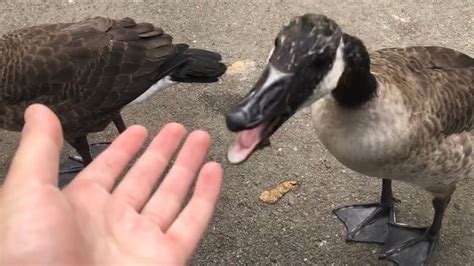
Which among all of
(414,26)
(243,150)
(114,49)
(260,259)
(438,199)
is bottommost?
(260,259)

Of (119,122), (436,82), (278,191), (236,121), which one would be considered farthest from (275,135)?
(236,121)

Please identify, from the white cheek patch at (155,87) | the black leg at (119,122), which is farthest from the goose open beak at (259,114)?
the black leg at (119,122)

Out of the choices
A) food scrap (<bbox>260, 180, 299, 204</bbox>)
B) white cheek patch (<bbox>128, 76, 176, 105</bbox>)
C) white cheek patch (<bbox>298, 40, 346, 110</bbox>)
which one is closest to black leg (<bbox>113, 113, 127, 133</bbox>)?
white cheek patch (<bbox>128, 76, 176, 105</bbox>)

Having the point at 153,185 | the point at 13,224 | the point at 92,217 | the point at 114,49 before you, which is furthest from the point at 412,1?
the point at 13,224

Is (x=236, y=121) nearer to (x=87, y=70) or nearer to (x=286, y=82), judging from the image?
(x=286, y=82)

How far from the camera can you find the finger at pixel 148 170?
2.17 meters

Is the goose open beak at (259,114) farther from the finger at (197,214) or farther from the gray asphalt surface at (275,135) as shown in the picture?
the gray asphalt surface at (275,135)

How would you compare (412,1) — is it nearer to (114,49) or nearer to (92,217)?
(114,49)

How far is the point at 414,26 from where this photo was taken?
3.88m

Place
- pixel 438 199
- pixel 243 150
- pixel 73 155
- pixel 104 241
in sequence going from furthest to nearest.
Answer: pixel 73 155
pixel 438 199
pixel 104 241
pixel 243 150

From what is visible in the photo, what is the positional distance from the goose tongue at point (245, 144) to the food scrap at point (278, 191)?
1.45 meters

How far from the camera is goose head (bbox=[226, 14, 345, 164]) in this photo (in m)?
1.68

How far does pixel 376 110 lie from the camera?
7.06ft

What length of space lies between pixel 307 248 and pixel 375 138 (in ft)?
3.02
